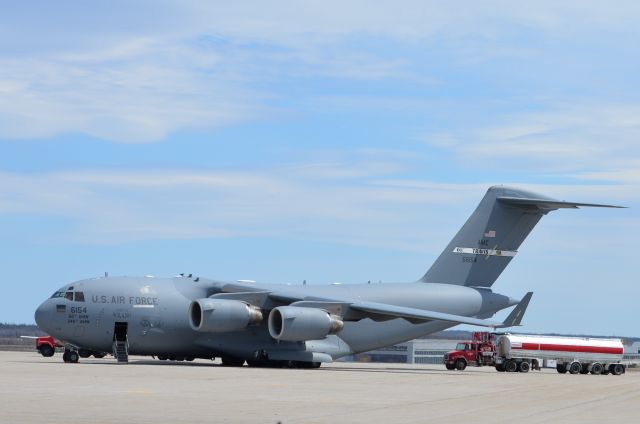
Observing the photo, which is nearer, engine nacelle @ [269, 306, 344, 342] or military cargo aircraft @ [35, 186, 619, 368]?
engine nacelle @ [269, 306, 344, 342]

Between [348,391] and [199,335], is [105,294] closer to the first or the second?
[199,335]

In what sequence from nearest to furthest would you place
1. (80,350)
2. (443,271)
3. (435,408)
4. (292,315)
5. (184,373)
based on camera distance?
(435,408) → (184,373) → (292,315) → (80,350) → (443,271)

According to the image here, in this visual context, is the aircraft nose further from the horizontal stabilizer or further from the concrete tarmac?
the horizontal stabilizer

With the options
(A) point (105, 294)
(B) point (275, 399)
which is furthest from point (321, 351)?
(B) point (275, 399)

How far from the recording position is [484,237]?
4062 cm

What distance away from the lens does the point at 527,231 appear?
41.0m

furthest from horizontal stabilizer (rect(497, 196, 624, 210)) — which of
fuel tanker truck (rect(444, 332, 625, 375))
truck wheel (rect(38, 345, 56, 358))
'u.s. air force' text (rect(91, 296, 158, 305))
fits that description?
truck wheel (rect(38, 345, 56, 358))

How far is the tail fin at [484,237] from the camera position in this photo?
133ft

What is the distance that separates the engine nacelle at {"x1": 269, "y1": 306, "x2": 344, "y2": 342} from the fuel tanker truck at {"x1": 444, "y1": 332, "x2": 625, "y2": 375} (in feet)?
26.7

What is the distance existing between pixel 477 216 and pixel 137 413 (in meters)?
25.9

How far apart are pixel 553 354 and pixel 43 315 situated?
1848 cm

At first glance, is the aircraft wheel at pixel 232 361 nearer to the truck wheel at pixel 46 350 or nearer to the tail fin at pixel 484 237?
the tail fin at pixel 484 237

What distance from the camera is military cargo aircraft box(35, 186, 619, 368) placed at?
34.6 metres

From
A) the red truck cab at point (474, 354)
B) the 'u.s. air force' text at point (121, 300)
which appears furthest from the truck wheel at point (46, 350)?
the red truck cab at point (474, 354)
